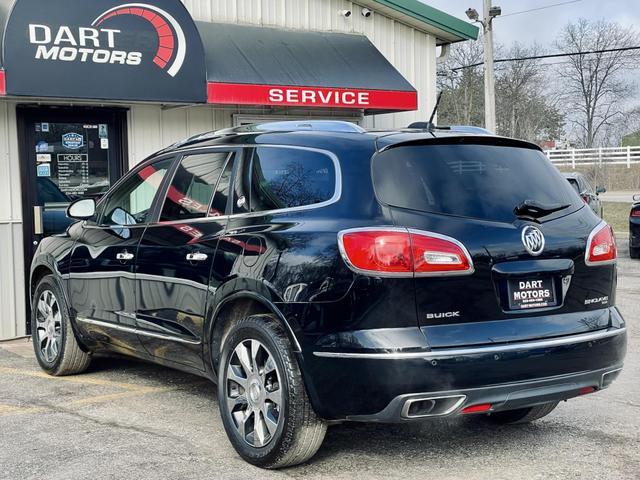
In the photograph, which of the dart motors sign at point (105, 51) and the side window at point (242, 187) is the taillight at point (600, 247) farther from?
the dart motors sign at point (105, 51)

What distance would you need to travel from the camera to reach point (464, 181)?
473cm

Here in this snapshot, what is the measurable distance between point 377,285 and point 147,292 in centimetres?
214

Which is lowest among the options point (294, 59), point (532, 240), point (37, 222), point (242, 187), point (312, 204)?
point (532, 240)

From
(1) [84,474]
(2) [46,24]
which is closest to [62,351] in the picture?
(1) [84,474]

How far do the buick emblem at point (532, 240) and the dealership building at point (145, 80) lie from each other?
565cm

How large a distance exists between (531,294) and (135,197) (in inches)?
122

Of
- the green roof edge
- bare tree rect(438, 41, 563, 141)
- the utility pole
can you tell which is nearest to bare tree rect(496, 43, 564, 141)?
bare tree rect(438, 41, 563, 141)

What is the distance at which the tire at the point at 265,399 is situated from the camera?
4645 mm

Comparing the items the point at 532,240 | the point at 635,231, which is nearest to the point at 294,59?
the point at 532,240

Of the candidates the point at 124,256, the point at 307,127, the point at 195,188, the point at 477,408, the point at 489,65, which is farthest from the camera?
the point at 489,65

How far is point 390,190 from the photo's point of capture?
461 cm

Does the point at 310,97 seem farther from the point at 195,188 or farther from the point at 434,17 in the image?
the point at 195,188

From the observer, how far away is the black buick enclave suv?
4.38 meters

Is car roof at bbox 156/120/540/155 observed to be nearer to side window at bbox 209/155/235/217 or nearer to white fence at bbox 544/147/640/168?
side window at bbox 209/155/235/217
